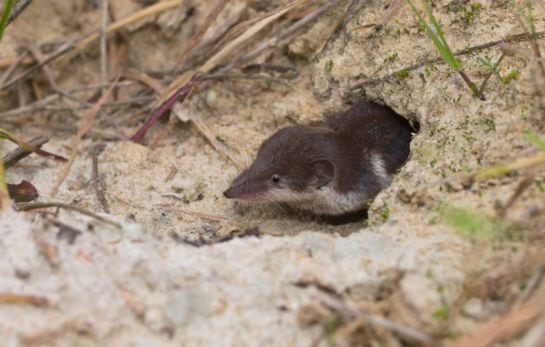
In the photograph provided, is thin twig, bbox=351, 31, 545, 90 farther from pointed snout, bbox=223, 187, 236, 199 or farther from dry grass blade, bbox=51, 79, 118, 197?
dry grass blade, bbox=51, 79, 118, 197

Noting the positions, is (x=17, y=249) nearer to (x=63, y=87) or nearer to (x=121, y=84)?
(x=121, y=84)

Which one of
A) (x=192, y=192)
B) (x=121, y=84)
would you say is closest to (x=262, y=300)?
(x=192, y=192)

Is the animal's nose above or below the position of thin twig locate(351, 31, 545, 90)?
below

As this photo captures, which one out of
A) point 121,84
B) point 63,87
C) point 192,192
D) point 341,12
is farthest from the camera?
point 63,87

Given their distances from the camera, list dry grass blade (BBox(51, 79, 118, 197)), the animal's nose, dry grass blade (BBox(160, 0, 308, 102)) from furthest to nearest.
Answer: dry grass blade (BBox(160, 0, 308, 102)) → dry grass blade (BBox(51, 79, 118, 197)) → the animal's nose

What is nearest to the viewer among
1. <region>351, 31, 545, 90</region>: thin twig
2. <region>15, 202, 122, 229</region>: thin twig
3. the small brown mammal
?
<region>15, 202, 122, 229</region>: thin twig

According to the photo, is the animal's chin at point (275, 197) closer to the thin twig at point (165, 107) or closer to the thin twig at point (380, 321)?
the thin twig at point (165, 107)

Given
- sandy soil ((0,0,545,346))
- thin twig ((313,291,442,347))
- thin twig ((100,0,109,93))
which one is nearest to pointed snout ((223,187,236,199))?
→ sandy soil ((0,0,545,346))
